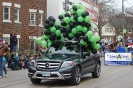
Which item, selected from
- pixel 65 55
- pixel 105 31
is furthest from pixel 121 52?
pixel 105 31

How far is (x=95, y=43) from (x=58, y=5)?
81.6 feet

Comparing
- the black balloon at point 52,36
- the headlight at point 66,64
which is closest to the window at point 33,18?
the black balloon at point 52,36

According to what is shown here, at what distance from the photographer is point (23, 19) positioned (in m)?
31.6

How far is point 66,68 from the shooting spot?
1182 cm

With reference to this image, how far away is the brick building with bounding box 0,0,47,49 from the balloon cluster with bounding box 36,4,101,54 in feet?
47.5

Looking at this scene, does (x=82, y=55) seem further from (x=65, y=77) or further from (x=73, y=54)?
(x=65, y=77)

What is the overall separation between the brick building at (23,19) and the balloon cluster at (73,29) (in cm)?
1449

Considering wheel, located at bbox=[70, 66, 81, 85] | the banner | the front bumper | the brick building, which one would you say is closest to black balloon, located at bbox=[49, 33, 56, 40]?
wheel, located at bbox=[70, 66, 81, 85]

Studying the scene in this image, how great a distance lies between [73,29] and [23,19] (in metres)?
A: 18.0

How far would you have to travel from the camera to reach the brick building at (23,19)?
1133 inches

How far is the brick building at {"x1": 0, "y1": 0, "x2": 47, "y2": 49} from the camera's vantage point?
94.4 feet

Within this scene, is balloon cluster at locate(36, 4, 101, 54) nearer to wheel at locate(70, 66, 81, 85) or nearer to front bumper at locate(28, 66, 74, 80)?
wheel at locate(70, 66, 81, 85)

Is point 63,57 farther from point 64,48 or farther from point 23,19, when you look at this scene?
point 23,19

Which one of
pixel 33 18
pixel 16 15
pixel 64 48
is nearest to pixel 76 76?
pixel 64 48
